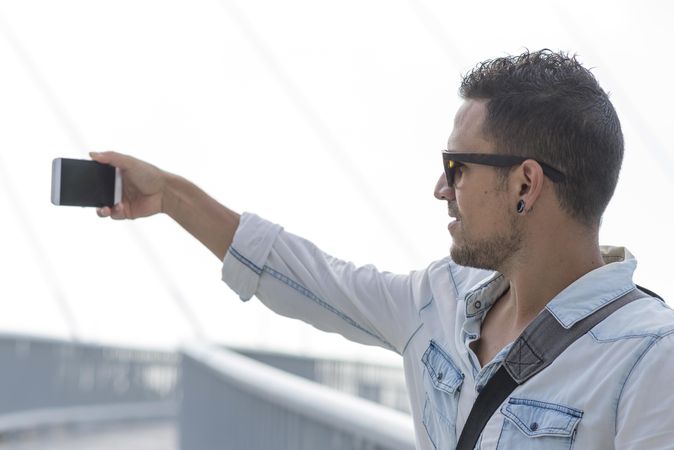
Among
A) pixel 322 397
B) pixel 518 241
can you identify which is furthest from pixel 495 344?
pixel 322 397

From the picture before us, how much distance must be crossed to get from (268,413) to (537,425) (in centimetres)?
262

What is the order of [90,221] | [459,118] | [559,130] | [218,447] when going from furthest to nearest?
[90,221] < [218,447] < [459,118] < [559,130]

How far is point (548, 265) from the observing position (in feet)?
7.89

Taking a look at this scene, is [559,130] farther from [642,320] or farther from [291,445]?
[291,445]

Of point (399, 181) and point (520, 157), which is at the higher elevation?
point (399, 181)

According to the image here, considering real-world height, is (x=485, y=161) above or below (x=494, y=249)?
above

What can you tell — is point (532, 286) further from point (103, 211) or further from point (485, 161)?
point (103, 211)

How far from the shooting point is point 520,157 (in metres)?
2.40

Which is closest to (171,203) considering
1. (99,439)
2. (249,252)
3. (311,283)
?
(249,252)

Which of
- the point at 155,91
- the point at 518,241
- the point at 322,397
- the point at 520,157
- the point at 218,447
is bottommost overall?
the point at 218,447

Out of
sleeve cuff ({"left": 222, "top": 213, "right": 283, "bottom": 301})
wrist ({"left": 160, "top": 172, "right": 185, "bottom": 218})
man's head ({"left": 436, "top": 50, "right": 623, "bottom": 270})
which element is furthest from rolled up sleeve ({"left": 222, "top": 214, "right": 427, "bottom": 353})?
man's head ({"left": 436, "top": 50, "right": 623, "bottom": 270})

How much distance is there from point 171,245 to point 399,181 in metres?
3.49

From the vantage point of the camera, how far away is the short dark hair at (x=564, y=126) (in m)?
2.36

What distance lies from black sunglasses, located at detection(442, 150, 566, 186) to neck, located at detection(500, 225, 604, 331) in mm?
112
